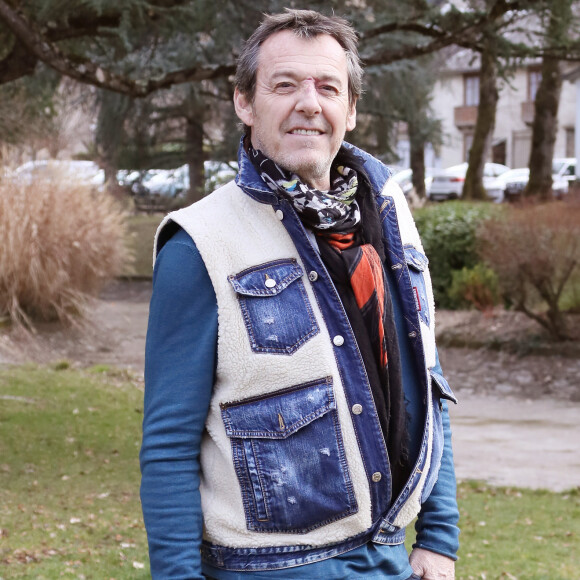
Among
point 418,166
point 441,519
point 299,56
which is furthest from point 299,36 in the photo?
point 418,166

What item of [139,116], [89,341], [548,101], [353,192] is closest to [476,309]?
[89,341]

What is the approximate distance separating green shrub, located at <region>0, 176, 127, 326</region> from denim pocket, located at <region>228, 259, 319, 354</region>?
1017cm

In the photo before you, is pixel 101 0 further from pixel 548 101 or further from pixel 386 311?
pixel 548 101

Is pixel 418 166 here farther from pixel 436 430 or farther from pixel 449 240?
pixel 436 430

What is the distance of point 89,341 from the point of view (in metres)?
12.6

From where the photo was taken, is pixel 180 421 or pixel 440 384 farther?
pixel 440 384

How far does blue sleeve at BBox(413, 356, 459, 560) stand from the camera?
218cm

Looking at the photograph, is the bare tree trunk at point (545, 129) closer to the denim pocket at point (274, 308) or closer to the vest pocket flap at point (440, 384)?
the vest pocket flap at point (440, 384)

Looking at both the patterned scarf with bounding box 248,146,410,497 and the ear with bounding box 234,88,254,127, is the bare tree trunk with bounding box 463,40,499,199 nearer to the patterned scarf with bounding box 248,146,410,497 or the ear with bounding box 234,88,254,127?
the ear with bounding box 234,88,254,127

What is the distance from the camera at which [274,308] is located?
1956 millimetres

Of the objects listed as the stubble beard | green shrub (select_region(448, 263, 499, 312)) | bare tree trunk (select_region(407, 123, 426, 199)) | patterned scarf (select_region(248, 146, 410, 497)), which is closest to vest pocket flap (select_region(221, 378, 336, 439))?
patterned scarf (select_region(248, 146, 410, 497))

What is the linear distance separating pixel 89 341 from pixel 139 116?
8.85 metres

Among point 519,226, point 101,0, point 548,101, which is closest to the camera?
point 101,0

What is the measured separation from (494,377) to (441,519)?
9407 millimetres
